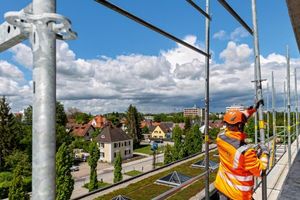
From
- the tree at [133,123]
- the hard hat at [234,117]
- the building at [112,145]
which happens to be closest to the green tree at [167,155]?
the building at [112,145]

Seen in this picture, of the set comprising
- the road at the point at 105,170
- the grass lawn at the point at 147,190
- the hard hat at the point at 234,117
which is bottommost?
the road at the point at 105,170

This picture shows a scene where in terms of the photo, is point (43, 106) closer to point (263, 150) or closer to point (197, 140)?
point (263, 150)

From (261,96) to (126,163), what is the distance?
30.5 metres

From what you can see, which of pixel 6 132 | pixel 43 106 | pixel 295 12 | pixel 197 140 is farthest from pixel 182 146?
pixel 43 106

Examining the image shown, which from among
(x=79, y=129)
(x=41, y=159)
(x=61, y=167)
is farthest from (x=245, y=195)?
(x=79, y=129)

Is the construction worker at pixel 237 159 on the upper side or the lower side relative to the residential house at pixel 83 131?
upper

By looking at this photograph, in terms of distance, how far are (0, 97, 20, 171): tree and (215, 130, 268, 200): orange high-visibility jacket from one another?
30577 mm

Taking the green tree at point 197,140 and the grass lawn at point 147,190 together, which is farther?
the green tree at point 197,140

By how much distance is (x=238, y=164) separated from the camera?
2428 millimetres

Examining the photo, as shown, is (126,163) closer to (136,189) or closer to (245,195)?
(136,189)

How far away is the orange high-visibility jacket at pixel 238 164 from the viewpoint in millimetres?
2393

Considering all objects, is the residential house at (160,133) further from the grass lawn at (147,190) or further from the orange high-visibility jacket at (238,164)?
the orange high-visibility jacket at (238,164)

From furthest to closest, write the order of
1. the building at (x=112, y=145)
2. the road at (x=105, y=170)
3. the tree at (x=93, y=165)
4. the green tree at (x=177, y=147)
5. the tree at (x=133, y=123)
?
the tree at (x=133, y=123)
the building at (x=112, y=145)
the green tree at (x=177, y=147)
the road at (x=105, y=170)
the tree at (x=93, y=165)

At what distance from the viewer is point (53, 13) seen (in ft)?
2.99
